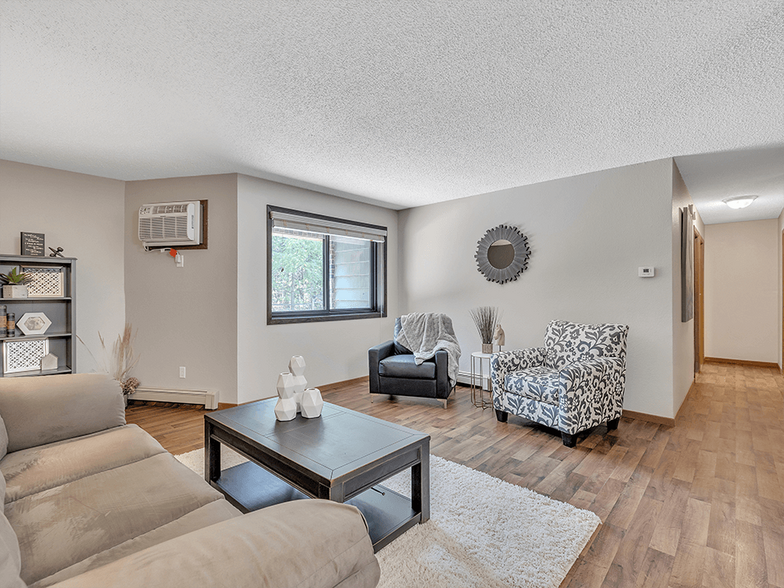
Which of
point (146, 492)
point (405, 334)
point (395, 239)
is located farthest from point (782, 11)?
point (395, 239)

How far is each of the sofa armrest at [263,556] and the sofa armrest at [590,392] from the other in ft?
8.00

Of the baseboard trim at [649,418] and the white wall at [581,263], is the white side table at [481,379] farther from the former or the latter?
the baseboard trim at [649,418]

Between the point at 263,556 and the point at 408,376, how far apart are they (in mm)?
3402

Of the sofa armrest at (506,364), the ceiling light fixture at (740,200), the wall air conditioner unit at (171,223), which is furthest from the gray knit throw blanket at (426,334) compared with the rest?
the ceiling light fixture at (740,200)

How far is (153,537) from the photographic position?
120cm

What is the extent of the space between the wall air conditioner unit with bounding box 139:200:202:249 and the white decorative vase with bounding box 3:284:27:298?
1037 millimetres

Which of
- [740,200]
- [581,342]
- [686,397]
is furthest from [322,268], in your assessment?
[740,200]

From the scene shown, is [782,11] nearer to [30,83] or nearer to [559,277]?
[559,277]

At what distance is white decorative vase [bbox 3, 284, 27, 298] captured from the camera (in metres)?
3.31

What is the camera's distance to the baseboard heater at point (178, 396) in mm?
3896

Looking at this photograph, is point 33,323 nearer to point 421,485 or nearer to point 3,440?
point 3,440

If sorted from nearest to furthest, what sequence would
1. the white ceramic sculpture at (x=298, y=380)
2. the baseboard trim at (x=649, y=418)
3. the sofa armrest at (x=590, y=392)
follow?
1. the white ceramic sculpture at (x=298, y=380)
2. the sofa armrest at (x=590, y=392)
3. the baseboard trim at (x=649, y=418)

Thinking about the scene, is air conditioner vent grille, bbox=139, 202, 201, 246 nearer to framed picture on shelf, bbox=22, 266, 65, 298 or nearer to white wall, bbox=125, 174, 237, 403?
white wall, bbox=125, 174, 237, 403

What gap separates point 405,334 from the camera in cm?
451
